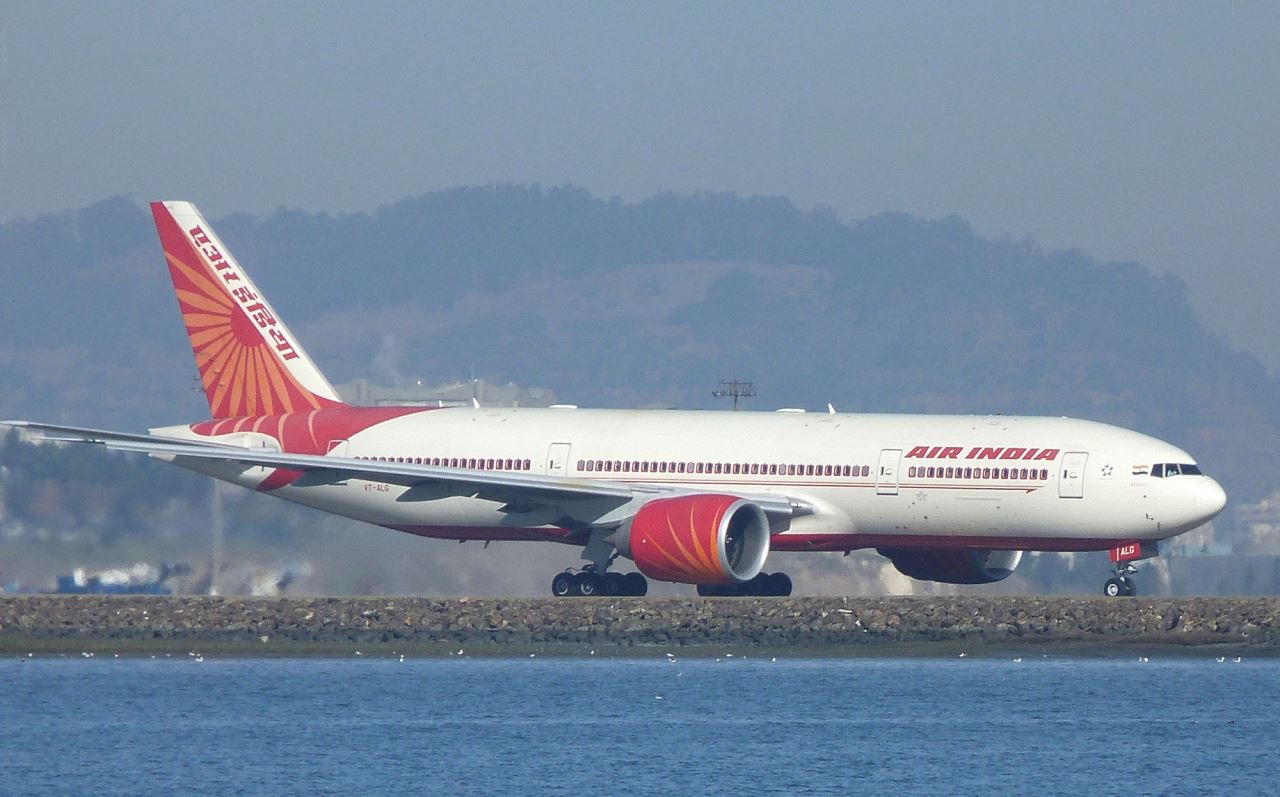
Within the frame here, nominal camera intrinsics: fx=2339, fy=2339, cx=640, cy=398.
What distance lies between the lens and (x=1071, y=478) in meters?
39.9

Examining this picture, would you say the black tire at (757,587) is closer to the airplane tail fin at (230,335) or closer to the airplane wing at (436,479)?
the airplane wing at (436,479)

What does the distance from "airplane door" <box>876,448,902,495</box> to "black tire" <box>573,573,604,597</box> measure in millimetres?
5567

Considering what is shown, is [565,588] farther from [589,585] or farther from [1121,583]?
[1121,583]

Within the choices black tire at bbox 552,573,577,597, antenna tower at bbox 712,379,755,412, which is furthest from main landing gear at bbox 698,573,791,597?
antenna tower at bbox 712,379,755,412

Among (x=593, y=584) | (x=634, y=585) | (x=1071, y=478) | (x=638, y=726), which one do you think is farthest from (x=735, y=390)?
(x=638, y=726)

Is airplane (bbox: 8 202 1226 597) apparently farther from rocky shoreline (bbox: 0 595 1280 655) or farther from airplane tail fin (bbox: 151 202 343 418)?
rocky shoreline (bbox: 0 595 1280 655)

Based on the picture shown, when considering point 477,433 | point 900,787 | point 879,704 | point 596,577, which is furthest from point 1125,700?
point 477,433

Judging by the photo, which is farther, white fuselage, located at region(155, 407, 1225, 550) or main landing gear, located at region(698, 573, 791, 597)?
main landing gear, located at region(698, 573, 791, 597)

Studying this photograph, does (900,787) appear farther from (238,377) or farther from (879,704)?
(238,377)

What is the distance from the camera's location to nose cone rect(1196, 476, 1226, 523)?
39500mm

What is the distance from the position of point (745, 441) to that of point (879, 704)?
857 cm

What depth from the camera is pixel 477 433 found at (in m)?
44.9

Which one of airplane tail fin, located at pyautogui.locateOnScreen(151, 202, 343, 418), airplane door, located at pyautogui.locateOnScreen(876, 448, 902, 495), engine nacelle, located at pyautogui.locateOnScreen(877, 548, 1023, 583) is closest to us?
airplane door, located at pyautogui.locateOnScreen(876, 448, 902, 495)

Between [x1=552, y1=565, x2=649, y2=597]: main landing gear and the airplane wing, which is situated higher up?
the airplane wing
